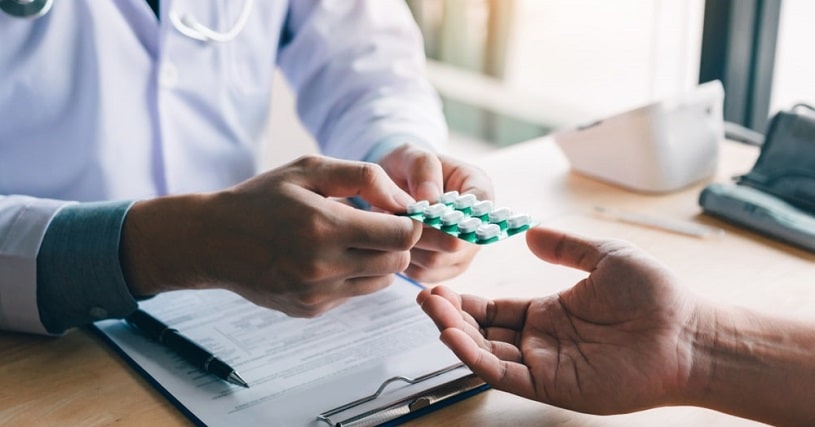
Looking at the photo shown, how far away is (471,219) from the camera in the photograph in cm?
85

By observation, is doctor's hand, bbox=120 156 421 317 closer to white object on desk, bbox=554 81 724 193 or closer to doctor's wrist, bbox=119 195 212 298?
doctor's wrist, bbox=119 195 212 298

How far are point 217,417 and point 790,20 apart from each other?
4.75 feet

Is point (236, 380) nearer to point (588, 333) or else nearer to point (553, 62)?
point (588, 333)

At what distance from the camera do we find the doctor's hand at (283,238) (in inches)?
31.6

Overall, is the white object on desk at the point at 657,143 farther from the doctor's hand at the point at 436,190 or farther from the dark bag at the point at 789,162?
the doctor's hand at the point at 436,190

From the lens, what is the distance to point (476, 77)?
2.80 meters

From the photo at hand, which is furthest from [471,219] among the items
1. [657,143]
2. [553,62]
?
[553,62]

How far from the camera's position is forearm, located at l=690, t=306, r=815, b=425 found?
787 mm

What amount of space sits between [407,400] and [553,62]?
202 centimetres

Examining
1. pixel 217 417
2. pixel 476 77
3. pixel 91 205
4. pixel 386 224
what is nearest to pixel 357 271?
pixel 386 224

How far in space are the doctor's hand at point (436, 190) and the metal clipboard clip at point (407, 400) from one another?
13 cm

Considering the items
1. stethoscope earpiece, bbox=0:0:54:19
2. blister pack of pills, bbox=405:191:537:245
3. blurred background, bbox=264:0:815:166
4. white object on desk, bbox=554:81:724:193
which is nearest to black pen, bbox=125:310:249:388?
blister pack of pills, bbox=405:191:537:245

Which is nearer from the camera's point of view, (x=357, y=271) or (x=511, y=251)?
(x=357, y=271)

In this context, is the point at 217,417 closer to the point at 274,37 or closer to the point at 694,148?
the point at 274,37
